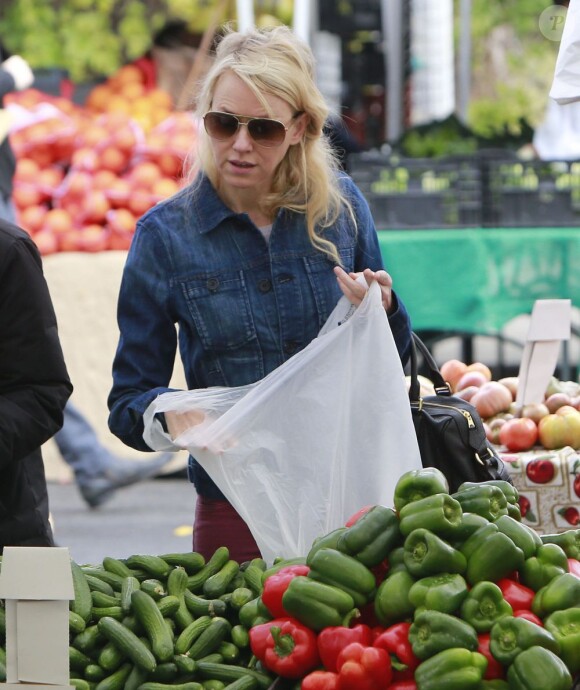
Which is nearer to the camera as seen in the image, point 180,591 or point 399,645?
point 399,645

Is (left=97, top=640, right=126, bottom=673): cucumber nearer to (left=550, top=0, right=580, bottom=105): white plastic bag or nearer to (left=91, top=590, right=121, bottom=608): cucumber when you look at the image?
(left=91, top=590, right=121, bottom=608): cucumber

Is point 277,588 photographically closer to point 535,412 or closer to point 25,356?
point 25,356

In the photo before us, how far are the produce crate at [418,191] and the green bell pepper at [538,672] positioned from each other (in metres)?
4.71

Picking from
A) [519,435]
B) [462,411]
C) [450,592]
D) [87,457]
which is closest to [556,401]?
[519,435]

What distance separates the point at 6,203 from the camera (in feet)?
19.7

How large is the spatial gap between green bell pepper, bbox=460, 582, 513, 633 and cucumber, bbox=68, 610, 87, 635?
68cm

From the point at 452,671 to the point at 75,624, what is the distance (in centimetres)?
71

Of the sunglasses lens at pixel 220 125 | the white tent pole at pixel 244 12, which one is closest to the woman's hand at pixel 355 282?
the sunglasses lens at pixel 220 125

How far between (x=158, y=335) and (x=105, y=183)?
468 cm

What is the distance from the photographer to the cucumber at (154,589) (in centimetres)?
239

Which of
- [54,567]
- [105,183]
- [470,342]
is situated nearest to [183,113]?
[105,183]

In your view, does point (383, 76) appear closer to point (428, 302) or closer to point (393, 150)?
→ point (393, 150)

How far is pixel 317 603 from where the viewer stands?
6.72 feet

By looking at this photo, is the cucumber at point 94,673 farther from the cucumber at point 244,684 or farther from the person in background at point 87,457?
the person in background at point 87,457
